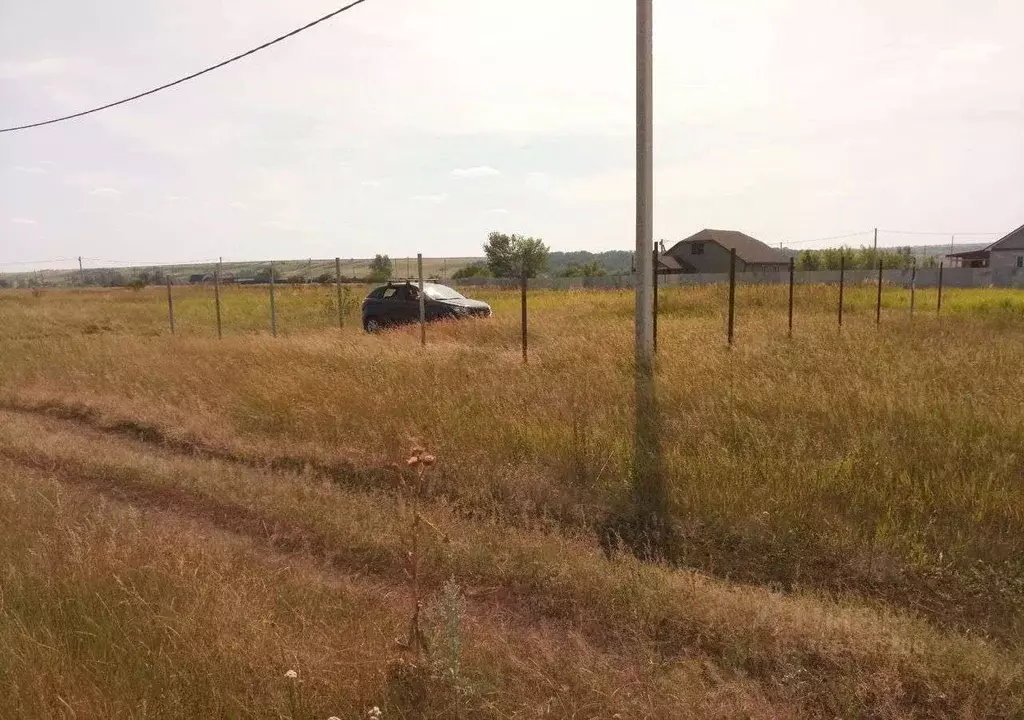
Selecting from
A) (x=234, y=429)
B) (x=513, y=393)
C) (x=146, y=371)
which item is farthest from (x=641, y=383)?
(x=146, y=371)

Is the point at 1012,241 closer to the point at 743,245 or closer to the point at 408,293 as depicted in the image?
the point at 743,245

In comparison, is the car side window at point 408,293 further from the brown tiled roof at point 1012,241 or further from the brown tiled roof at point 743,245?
the brown tiled roof at point 1012,241

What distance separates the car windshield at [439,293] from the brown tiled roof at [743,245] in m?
49.1

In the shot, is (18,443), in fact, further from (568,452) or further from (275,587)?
(568,452)

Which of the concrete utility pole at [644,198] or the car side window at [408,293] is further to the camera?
the car side window at [408,293]

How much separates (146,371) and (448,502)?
7.56 meters

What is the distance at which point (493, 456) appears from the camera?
19.8 feet

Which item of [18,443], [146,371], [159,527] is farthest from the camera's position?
[146,371]

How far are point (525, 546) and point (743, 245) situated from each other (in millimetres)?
68008

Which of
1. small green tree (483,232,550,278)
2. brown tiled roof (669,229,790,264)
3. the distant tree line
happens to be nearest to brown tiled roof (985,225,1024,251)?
the distant tree line

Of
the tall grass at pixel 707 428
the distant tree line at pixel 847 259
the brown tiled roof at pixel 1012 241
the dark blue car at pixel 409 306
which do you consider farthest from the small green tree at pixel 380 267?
the brown tiled roof at pixel 1012 241

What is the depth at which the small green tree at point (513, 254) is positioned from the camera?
83.1 metres

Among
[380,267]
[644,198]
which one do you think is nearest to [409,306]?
[644,198]

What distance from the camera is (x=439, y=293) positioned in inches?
685
